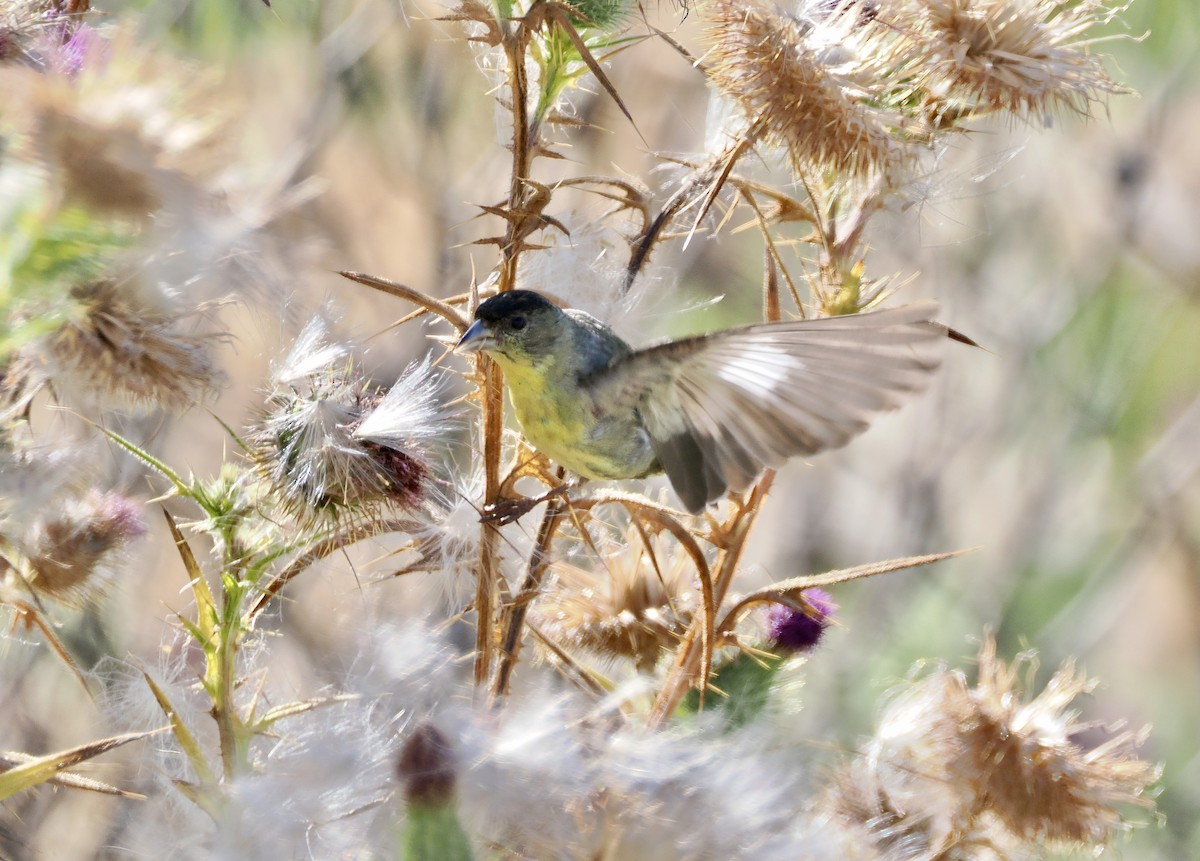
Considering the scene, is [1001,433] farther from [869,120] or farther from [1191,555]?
[869,120]

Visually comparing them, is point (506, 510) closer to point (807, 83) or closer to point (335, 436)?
point (335, 436)

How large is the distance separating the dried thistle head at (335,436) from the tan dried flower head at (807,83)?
262 mm

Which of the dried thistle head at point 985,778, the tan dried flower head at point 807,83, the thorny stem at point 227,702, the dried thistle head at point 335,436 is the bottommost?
the dried thistle head at point 985,778

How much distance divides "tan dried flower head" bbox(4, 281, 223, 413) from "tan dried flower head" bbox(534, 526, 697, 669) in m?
0.30

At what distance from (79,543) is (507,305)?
0.29m

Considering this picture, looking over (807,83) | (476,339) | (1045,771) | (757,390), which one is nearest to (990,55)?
(807,83)

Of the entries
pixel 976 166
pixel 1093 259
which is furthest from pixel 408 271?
pixel 1093 259

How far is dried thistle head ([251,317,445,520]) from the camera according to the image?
65cm

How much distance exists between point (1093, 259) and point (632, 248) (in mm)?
2549

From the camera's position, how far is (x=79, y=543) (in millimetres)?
683

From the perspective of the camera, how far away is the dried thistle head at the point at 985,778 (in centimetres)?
73

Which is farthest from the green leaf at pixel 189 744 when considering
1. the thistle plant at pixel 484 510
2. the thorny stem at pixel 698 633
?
the thorny stem at pixel 698 633

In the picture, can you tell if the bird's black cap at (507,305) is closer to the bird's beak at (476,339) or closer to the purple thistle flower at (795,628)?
the bird's beak at (476,339)

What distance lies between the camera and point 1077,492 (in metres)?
3.04
